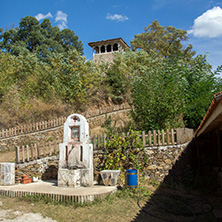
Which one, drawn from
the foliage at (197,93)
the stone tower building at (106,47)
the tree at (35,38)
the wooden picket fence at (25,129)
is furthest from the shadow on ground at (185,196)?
the tree at (35,38)

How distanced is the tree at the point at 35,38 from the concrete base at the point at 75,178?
942 inches

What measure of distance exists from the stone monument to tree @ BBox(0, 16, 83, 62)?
23.0m

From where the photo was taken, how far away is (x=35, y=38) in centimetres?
3136

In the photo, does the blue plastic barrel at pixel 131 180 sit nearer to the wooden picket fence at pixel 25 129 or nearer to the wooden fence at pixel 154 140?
the wooden fence at pixel 154 140

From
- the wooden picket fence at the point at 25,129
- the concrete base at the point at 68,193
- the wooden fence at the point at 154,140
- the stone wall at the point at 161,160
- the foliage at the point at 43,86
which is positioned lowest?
the concrete base at the point at 68,193

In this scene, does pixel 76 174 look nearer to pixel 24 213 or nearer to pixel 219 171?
pixel 24 213

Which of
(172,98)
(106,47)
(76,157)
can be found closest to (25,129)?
(76,157)

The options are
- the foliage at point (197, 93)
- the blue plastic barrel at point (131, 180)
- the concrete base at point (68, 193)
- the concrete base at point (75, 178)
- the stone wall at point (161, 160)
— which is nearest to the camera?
the concrete base at point (68, 193)

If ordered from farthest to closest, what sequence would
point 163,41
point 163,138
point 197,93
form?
1. point 163,41
2. point 197,93
3. point 163,138

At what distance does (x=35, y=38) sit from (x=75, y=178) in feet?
93.3

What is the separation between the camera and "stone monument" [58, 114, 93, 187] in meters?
7.62

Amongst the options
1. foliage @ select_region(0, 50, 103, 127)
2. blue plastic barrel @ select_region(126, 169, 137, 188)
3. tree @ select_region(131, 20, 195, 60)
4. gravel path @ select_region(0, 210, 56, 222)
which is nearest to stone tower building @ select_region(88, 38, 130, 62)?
tree @ select_region(131, 20, 195, 60)

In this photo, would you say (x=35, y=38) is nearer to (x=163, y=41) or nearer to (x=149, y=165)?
(x=163, y=41)

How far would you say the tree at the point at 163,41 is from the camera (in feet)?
95.7
